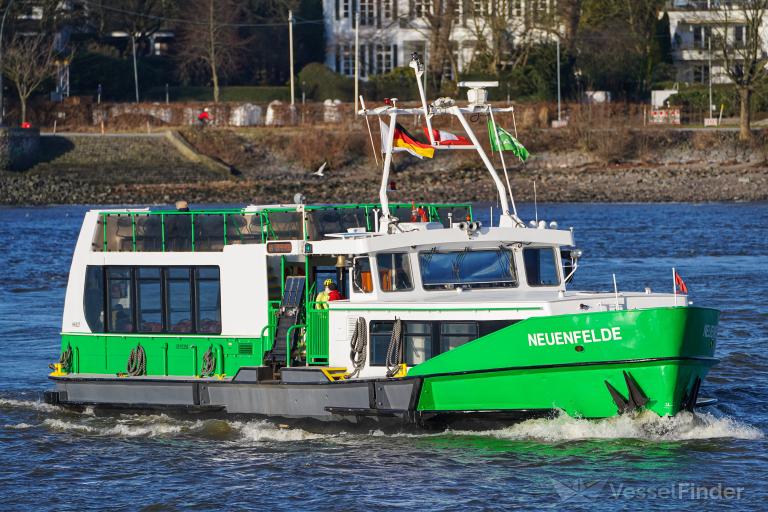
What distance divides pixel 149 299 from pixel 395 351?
4.49 m

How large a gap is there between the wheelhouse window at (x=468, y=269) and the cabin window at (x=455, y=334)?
1.19 metres

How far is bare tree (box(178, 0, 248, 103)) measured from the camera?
87.6 metres

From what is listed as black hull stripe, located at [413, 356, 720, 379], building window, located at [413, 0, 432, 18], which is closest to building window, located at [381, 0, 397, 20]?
building window, located at [413, 0, 432, 18]

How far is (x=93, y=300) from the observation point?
22.1 metres

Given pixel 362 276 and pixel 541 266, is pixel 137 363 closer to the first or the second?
pixel 362 276

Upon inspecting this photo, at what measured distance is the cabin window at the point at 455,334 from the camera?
19.0 metres

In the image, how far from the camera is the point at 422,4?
297 feet

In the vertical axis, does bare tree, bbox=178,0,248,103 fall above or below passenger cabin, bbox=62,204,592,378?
above

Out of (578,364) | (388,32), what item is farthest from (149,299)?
(388,32)

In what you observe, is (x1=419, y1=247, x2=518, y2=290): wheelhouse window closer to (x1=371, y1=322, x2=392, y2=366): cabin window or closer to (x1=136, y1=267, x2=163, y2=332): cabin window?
(x1=371, y1=322, x2=392, y2=366): cabin window

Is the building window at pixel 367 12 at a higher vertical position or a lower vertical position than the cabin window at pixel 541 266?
higher

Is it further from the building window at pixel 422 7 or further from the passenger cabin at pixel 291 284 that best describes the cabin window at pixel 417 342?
the building window at pixel 422 7

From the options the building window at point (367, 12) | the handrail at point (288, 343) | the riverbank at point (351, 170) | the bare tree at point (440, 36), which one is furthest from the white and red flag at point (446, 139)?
the building window at point (367, 12)

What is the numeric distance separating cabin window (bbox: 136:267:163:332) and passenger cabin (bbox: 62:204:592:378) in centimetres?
2
